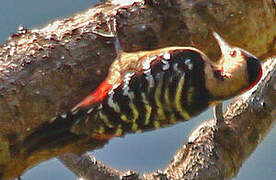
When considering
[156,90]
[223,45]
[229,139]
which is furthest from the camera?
[229,139]

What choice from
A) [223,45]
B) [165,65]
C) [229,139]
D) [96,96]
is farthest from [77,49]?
[229,139]

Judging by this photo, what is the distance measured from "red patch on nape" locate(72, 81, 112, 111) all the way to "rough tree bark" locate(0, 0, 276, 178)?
3cm

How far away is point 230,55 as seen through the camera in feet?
10.4

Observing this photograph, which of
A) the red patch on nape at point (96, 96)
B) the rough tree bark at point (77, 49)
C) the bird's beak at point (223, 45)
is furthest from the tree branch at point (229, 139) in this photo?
the red patch on nape at point (96, 96)

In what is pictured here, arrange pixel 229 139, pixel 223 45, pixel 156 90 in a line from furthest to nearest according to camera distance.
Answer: pixel 229 139
pixel 223 45
pixel 156 90

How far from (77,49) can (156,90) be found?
1.25ft

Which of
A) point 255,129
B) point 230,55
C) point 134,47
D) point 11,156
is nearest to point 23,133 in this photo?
point 11,156

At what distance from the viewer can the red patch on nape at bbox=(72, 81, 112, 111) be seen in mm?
2936

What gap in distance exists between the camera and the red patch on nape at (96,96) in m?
2.94

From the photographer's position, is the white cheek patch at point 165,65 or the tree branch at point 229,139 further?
the tree branch at point 229,139

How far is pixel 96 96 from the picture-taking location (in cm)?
296

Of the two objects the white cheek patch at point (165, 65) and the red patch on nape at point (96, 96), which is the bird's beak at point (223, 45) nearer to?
the white cheek patch at point (165, 65)

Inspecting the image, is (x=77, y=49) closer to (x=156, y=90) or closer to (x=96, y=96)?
(x=96, y=96)

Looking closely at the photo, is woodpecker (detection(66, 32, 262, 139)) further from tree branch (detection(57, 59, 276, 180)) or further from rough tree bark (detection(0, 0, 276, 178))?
Result: tree branch (detection(57, 59, 276, 180))
